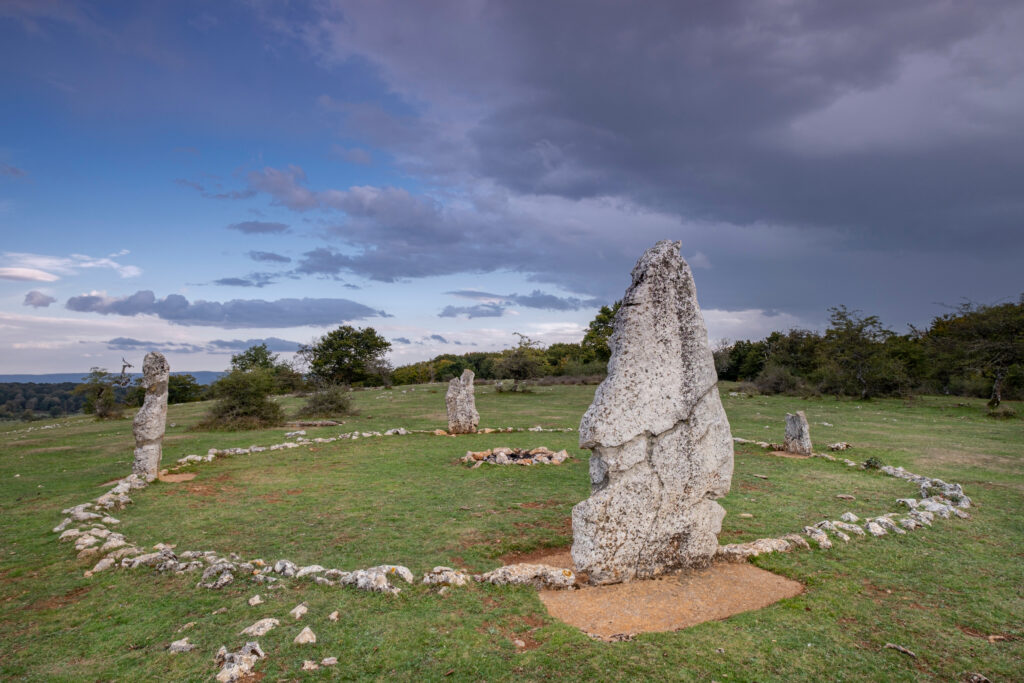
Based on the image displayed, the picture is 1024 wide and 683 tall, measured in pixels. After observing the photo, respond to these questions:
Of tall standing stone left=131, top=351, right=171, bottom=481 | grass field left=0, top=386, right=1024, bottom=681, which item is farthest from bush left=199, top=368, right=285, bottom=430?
tall standing stone left=131, top=351, right=171, bottom=481

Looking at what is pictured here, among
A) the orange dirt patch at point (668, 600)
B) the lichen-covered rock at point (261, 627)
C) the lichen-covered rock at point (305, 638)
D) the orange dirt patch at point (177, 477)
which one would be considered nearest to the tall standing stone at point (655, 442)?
the orange dirt patch at point (668, 600)

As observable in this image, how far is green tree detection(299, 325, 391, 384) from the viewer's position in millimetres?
57406

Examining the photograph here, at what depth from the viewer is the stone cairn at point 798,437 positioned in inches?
624

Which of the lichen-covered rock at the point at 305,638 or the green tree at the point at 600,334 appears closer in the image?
the lichen-covered rock at the point at 305,638

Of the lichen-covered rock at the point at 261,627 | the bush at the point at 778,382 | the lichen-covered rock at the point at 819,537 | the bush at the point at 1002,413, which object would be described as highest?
the bush at the point at 778,382

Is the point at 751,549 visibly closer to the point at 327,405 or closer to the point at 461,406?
the point at 461,406

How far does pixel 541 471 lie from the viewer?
14.0 metres

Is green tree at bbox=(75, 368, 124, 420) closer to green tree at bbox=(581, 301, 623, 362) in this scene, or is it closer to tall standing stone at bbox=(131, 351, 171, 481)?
tall standing stone at bbox=(131, 351, 171, 481)

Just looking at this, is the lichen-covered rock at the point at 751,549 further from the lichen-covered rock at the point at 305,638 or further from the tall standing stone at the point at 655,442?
the lichen-covered rock at the point at 305,638

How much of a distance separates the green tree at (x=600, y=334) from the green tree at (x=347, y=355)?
23893mm

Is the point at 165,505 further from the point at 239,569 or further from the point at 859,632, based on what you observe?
the point at 859,632

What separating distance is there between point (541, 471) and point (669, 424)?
737cm

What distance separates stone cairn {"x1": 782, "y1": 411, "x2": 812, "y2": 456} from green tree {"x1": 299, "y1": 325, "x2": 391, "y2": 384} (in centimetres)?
4738

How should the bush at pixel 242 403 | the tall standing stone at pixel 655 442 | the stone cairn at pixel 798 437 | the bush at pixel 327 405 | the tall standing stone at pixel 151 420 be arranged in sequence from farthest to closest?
1. the bush at pixel 327 405
2. the bush at pixel 242 403
3. the stone cairn at pixel 798 437
4. the tall standing stone at pixel 151 420
5. the tall standing stone at pixel 655 442
